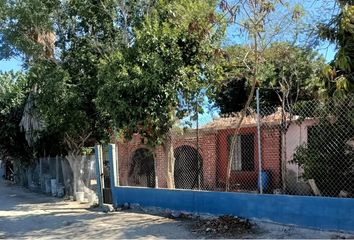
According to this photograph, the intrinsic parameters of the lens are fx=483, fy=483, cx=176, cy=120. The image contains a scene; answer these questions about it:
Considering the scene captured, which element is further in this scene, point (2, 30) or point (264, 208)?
point (2, 30)

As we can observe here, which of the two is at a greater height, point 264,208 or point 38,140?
point 38,140

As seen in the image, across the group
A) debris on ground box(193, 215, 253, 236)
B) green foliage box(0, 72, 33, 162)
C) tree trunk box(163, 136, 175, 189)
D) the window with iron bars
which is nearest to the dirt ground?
debris on ground box(193, 215, 253, 236)

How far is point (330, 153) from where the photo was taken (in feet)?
33.7

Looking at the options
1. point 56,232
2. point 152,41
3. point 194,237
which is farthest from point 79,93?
point 194,237

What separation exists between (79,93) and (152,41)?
5724mm

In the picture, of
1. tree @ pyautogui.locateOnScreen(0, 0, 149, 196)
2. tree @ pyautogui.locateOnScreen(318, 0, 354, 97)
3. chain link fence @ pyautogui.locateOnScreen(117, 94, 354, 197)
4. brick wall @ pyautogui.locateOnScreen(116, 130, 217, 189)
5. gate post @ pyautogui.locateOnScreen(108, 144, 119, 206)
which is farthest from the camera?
tree @ pyautogui.locateOnScreen(0, 0, 149, 196)

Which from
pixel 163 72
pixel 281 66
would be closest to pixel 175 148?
pixel 163 72

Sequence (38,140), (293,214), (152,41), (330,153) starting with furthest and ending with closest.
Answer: (38,140) → (152,41) → (330,153) → (293,214)

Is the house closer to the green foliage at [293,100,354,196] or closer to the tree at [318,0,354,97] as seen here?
the green foliage at [293,100,354,196]

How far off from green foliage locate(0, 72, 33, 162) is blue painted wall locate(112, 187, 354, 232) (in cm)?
1576

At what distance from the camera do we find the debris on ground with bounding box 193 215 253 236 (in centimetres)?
940

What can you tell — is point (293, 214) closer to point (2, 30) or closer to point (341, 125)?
point (341, 125)

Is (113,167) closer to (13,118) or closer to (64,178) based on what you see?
(64,178)

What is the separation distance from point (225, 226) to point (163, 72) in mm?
3978
